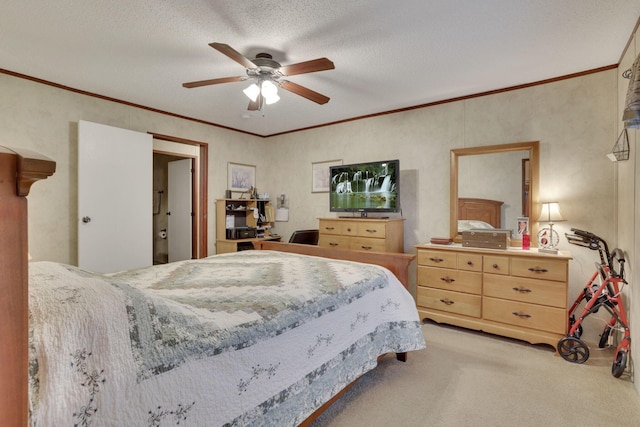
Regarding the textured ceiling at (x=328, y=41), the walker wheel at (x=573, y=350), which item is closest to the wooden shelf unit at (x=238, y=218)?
the textured ceiling at (x=328, y=41)

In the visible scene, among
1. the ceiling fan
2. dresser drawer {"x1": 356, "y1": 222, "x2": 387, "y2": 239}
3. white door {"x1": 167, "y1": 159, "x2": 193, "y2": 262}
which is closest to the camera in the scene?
the ceiling fan

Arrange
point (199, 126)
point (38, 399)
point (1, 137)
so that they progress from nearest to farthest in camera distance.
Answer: point (38, 399)
point (1, 137)
point (199, 126)

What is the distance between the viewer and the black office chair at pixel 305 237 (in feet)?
14.5

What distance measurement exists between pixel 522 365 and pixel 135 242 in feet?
13.5

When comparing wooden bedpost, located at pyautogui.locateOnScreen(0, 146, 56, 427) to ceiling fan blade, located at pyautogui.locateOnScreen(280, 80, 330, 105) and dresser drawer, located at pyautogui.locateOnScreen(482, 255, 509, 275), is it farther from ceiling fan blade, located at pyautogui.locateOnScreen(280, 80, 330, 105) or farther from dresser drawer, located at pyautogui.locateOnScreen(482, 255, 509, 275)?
dresser drawer, located at pyautogui.locateOnScreen(482, 255, 509, 275)

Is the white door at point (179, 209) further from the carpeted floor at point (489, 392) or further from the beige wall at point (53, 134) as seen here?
the carpeted floor at point (489, 392)

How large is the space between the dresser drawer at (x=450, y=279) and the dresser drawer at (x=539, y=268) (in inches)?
13.1

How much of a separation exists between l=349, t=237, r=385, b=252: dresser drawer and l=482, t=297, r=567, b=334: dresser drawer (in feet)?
3.96

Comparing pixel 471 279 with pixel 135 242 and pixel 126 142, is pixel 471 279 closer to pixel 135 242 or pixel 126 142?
pixel 135 242

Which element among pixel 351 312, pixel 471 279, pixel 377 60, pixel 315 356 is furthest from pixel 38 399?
pixel 471 279

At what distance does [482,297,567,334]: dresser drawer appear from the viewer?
270 cm

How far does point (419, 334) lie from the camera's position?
7.67ft

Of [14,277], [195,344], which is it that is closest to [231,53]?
[195,344]

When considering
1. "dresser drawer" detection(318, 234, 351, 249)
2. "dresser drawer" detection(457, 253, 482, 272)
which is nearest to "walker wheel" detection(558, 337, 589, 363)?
"dresser drawer" detection(457, 253, 482, 272)
